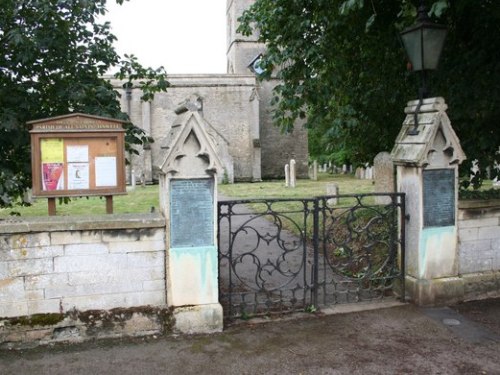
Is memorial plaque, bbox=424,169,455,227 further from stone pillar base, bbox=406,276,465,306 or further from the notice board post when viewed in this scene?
the notice board post

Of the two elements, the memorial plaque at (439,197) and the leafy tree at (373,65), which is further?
the leafy tree at (373,65)

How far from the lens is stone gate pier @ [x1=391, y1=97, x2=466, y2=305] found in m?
→ 5.43

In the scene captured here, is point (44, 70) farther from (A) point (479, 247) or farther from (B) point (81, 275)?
(A) point (479, 247)

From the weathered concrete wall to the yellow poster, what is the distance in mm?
764

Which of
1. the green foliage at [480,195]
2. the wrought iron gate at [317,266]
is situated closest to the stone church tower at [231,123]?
the wrought iron gate at [317,266]

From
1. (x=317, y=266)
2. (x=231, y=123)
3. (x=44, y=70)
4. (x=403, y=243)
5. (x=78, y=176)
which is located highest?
(x=231, y=123)

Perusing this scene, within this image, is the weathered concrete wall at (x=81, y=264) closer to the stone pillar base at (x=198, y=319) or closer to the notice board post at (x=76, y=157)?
the stone pillar base at (x=198, y=319)

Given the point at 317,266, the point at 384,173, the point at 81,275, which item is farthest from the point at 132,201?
the point at 81,275

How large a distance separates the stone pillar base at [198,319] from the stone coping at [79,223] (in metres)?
0.93

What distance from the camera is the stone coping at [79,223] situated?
169 inches

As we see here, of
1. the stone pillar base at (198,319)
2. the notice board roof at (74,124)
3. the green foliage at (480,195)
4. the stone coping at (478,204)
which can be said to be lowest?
the stone pillar base at (198,319)

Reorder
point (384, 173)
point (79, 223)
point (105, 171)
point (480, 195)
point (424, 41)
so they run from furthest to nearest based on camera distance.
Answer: point (384, 173), point (480, 195), point (424, 41), point (105, 171), point (79, 223)

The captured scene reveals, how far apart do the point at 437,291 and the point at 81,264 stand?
13.4 feet

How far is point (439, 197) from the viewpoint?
553cm
